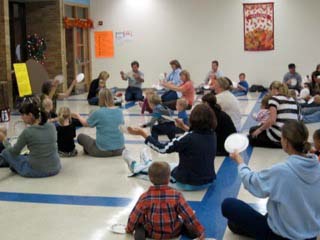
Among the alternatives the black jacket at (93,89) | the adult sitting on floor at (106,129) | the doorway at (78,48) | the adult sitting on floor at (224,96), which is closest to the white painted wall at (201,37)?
the doorway at (78,48)

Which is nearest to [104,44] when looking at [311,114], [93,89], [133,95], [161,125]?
[133,95]

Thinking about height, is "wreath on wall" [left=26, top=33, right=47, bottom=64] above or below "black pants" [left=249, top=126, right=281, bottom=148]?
Answer: above

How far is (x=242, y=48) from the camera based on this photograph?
15375mm

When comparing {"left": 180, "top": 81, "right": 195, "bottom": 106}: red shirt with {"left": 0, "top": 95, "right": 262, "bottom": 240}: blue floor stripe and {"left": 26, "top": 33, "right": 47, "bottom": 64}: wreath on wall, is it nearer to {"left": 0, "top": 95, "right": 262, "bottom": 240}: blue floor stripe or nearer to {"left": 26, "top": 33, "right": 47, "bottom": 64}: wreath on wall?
{"left": 0, "top": 95, "right": 262, "bottom": 240}: blue floor stripe

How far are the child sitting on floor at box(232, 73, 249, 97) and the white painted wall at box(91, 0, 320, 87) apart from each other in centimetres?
69

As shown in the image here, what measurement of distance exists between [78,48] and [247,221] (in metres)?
13.2

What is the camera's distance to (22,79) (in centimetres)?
1090

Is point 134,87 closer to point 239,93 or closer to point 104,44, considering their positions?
point 239,93

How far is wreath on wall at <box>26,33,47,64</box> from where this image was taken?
13.8 m

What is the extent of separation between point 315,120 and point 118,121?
4.11 meters

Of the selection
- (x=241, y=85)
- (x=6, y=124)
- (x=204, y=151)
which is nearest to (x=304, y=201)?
(x=204, y=151)

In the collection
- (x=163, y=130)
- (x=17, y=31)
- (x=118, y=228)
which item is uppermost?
(x=17, y=31)

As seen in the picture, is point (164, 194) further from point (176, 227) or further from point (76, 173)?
point (76, 173)

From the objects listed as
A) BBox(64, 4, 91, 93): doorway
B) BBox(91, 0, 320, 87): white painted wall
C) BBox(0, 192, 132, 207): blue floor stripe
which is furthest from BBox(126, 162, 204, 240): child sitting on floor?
BBox(91, 0, 320, 87): white painted wall
